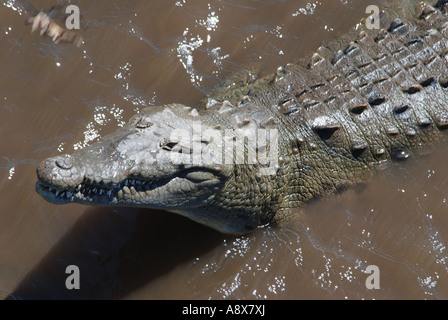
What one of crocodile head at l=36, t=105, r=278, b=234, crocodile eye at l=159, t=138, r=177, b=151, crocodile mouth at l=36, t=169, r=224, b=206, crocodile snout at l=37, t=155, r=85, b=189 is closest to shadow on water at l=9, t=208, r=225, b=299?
crocodile head at l=36, t=105, r=278, b=234

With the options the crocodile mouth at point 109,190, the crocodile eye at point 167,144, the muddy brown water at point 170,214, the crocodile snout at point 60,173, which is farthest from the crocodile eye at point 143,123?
the muddy brown water at point 170,214

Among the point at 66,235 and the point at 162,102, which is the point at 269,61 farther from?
the point at 66,235

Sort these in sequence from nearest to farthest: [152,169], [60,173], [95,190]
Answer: [60,173] < [95,190] < [152,169]

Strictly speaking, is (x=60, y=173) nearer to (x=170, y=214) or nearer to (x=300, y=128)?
(x=170, y=214)

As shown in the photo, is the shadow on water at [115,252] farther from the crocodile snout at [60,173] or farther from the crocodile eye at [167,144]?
the crocodile snout at [60,173]

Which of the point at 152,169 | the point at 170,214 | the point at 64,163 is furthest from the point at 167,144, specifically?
the point at 170,214

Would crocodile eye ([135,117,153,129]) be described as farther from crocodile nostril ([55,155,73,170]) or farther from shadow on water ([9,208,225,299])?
shadow on water ([9,208,225,299])
